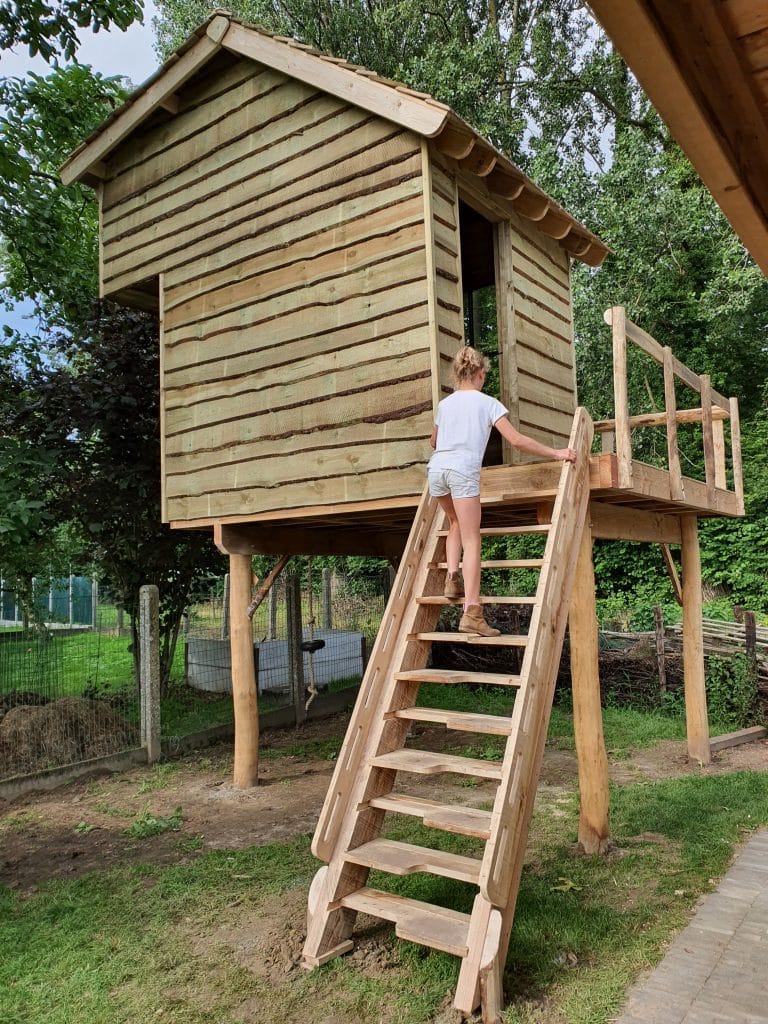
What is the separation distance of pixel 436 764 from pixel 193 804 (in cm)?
385

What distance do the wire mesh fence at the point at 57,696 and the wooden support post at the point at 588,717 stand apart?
515cm

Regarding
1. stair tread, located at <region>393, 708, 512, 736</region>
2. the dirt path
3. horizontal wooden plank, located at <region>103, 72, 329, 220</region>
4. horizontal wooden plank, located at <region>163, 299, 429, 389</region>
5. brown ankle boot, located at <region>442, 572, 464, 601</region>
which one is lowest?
the dirt path

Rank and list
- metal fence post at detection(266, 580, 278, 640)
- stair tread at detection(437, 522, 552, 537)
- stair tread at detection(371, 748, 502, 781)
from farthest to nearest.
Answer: metal fence post at detection(266, 580, 278, 640), stair tread at detection(437, 522, 552, 537), stair tread at detection(371, 748, 502, 781)

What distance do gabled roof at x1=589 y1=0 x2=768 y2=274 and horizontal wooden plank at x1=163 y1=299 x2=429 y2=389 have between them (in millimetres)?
3718

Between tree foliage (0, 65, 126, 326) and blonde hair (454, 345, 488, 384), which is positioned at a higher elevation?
tree foliage (0, 65, 126, 326)

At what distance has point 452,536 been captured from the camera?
14.8 feet

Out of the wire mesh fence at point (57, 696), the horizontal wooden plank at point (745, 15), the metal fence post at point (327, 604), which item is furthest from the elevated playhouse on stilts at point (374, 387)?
the metal fence post at point (327, 604)

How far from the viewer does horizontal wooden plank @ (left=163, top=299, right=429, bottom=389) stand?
5.84 metres

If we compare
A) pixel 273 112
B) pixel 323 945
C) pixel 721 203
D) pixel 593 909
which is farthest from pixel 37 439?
pixel 721 203

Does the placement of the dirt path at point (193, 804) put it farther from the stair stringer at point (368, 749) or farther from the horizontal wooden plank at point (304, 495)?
Answer: the horizontal wooden plank at point (304, 495)

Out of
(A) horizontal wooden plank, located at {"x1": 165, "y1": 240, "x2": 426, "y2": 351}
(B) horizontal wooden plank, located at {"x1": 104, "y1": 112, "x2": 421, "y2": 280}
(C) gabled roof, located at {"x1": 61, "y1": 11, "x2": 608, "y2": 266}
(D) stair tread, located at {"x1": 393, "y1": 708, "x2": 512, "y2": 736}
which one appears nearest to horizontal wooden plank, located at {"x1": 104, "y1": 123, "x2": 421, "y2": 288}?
(B) horizontal wooden plank, located at {"x1": 104, "y1": 112, "x2": 421, "y2": 280}

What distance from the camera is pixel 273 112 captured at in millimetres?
6969

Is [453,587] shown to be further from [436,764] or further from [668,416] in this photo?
[668,416]

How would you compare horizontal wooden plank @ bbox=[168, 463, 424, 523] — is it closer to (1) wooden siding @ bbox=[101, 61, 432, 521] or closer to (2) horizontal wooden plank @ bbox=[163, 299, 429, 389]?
(1) wooden siding @ bbox=[101, 61, 432, 521]
